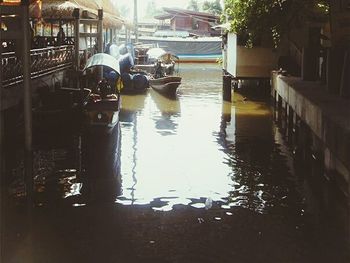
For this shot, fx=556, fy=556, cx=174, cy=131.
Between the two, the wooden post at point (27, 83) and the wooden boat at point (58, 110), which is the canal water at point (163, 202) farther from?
the wooden post at point (27, 83)

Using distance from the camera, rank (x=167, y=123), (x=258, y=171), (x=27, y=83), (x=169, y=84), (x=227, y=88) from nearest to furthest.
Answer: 1. (x=27, y=83)
2. (x=258, y=171)
3. (x=167, y=123)
4. (x=227, y=88)
5. (x=169, y=84)

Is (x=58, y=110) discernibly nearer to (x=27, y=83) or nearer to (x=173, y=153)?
(x=173, y=153)

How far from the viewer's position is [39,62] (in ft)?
54.0

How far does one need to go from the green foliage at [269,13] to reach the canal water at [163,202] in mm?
6491

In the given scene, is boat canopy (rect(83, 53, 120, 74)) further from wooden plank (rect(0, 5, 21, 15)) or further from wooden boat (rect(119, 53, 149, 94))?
wooden boat (rect(119, 53, 149, 94))

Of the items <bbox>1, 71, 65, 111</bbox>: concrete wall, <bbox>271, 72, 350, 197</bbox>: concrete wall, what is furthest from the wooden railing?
<bbox>271, 72, 350, 197</bbox>: concrete wall

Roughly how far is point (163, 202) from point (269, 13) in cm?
1459

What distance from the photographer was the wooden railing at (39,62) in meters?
13.5

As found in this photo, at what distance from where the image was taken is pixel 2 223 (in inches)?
341

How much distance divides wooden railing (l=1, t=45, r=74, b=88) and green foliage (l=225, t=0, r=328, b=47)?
7.49 m

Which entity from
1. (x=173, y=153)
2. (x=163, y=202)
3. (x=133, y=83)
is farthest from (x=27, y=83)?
(x=133, y=83)

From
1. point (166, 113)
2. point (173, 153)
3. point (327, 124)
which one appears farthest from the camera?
point (166, 113)

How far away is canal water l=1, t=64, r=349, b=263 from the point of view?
7.86m

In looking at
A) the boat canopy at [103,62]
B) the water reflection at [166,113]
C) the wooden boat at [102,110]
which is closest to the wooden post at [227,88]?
the water reflection at [166,113]
